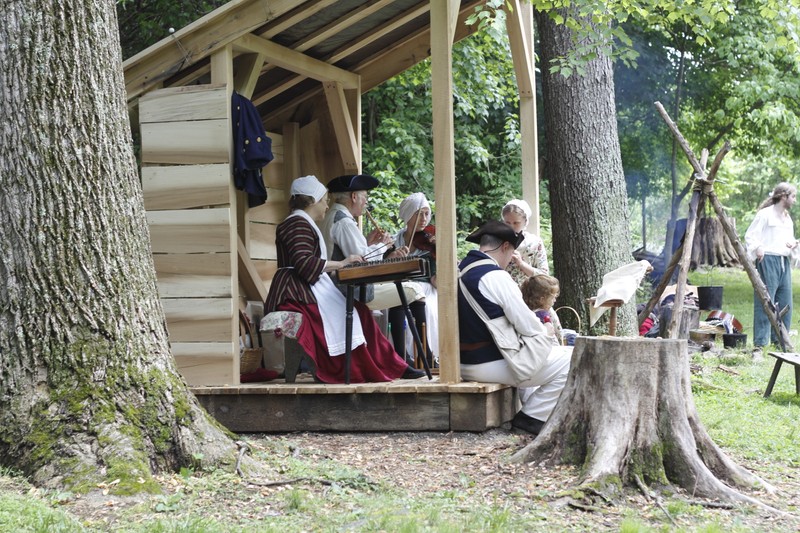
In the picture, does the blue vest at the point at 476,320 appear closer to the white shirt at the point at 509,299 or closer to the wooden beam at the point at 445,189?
the white shirt at the point at 509,299

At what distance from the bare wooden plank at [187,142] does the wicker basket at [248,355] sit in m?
1.32

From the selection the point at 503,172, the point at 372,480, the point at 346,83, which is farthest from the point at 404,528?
the point at 503,172

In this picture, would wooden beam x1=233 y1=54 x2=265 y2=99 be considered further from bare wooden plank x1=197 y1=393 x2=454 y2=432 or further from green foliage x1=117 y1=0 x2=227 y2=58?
green foliage x1=117 y1=0 x2=227 y2=58

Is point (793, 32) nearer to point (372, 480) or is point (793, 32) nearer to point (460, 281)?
point (460, 281)

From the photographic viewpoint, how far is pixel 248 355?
6.91 m

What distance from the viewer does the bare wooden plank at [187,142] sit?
254 inches

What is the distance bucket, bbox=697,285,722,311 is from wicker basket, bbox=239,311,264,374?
6.44 metres

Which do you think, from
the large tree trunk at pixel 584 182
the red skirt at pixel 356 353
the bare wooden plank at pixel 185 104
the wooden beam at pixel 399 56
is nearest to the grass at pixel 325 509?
the red skirt at pixel 356 353

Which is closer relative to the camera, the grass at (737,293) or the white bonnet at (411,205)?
the white bonnet at (411,205)

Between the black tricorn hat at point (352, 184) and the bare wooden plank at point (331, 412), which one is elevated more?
the black tricorn hat at point (352, 184)

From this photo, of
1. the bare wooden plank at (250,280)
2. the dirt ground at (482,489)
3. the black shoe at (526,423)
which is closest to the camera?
the dirt ground at (482,489)

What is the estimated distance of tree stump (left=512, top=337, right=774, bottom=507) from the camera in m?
4.74

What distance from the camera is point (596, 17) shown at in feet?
26.5

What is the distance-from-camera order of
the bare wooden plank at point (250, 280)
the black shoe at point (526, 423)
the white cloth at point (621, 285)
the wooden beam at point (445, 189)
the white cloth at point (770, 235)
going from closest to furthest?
1. the white cloth at point (621, 285)
2. the wooden beam at point (445, 189)
3. the black shoe at point (526, 423)
4. the bare wooden plank at point (250, 280)
5. the white cloth at point (770, 235)
